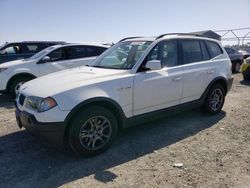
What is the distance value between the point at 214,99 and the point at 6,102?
577 cm

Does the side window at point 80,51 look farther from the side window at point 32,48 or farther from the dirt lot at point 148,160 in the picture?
the dirt lot at point 148,160

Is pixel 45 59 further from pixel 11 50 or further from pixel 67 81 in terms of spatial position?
pixel 67 81

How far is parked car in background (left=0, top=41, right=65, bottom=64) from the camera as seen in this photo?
9539mm

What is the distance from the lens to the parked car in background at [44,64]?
7.54 m

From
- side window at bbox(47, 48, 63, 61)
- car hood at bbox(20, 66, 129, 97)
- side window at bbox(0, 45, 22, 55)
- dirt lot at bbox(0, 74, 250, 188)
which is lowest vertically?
dirt lot at bbox(0, 74, 250, 188)

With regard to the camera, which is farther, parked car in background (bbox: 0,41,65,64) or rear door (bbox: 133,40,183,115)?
parked car in background (bbox: 0,41,65,64)

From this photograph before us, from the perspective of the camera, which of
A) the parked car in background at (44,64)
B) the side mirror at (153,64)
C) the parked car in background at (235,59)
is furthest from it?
the parked car in background at (235,59)

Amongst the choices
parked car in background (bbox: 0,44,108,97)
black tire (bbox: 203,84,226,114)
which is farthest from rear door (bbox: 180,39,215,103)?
parked car in background (bbox: 0,44,108,97)

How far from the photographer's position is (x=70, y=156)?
393cm

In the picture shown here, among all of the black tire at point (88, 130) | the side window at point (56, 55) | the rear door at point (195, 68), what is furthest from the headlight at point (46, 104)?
the side window at point (56, 55)

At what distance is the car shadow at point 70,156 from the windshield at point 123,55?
1.30 meters

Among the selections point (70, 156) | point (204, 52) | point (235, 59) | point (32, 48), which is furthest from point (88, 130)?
point (235, 59)

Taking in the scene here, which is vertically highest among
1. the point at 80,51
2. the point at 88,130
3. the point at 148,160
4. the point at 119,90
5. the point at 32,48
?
the point at 32,48

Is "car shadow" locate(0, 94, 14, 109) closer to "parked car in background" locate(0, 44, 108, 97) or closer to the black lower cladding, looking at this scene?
"parked car in background" locate(0, 44, 108, 97)
